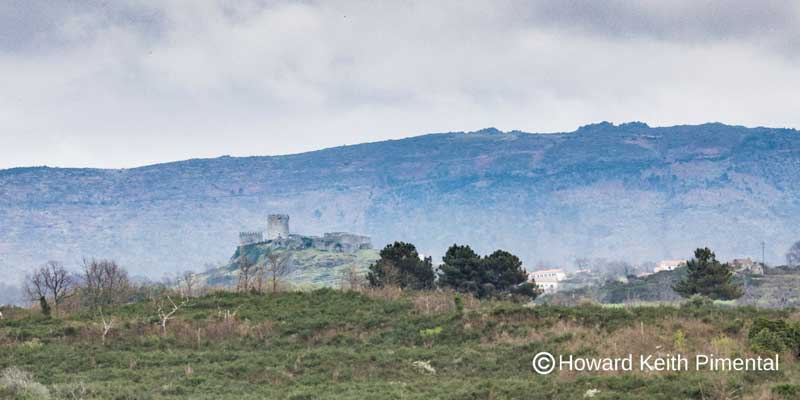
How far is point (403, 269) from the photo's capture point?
248 feet

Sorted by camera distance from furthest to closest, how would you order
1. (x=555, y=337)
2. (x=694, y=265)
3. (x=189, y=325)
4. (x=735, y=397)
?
1. (x=694, y=265)
2. (x=189, y=325)
3. (x=555, y=337)
4. (x=735, y=397)

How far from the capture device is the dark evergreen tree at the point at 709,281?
72.9 m

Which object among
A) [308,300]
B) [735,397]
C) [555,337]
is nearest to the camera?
[735,397]

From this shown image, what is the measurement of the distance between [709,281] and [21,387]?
185ft

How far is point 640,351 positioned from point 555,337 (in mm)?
3714

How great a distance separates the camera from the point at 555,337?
116 feet

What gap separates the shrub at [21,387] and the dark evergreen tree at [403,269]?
42.2m

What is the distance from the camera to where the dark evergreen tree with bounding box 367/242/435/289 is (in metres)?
72.9

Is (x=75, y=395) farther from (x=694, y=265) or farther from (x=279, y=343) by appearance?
(x=694, y=265)

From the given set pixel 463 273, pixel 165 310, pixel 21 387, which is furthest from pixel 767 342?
pixel 463 273

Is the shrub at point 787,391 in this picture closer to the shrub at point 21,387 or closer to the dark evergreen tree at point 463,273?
the shrub at point 21,387

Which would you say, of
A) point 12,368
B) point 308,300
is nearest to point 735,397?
point 12,368

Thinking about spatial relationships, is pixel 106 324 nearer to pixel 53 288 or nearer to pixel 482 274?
Answer: pixel 53 288

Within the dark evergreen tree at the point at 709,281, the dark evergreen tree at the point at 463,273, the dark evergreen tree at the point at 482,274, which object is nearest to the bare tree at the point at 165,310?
the dark evergreen tree at the point at 463,273
